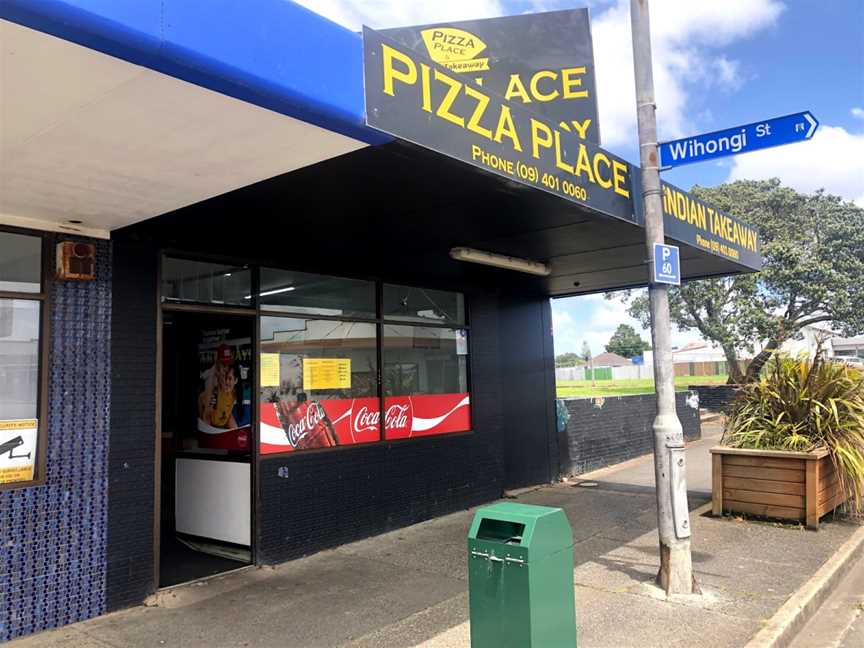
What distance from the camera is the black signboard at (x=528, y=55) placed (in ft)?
25.9

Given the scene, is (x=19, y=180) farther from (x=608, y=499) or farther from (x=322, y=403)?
(x=608, y=499)

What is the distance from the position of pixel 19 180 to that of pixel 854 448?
8197mm

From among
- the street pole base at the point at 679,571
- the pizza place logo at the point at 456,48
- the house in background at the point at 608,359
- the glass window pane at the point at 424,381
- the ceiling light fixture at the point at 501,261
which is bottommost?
the street pole base at the point at 679,571

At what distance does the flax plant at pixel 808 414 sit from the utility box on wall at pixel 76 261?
7005 millimetres

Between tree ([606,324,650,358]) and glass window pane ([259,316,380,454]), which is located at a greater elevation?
tree ([606,324,650,358])

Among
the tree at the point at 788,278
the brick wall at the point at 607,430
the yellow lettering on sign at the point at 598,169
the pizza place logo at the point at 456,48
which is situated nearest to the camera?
the yellow lettering on sign at the point at 598,169

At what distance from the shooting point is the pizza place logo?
8031 mm

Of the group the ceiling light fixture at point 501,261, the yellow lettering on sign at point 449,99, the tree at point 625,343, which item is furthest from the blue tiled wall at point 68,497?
the tree at point 625,343

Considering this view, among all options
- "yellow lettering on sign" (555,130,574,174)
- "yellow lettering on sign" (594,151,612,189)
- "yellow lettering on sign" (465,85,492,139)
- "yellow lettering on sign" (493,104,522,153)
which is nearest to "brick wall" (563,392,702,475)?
"yellow lettering on sign" (594,151,612,189)

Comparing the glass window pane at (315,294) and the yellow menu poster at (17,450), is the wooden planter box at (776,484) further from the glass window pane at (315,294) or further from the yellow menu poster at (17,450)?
the yellow menu poster at (17,450)

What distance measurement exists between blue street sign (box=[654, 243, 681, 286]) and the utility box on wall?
436 centimetres

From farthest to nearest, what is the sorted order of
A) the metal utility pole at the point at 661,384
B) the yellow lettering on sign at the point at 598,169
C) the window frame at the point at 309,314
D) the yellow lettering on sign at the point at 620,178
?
the yellow lettering on sign at the point at 620,178
the window frame at the point at 309,314
the yellow lettering on sign at the point at 598,169
the metal utility pole at the point at 661,384

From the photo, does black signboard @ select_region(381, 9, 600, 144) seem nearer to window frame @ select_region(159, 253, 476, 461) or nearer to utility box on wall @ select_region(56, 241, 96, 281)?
window frame @ select_region(159, 253, 476, 461)

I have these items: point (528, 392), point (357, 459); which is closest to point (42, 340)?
point (357, 459)
